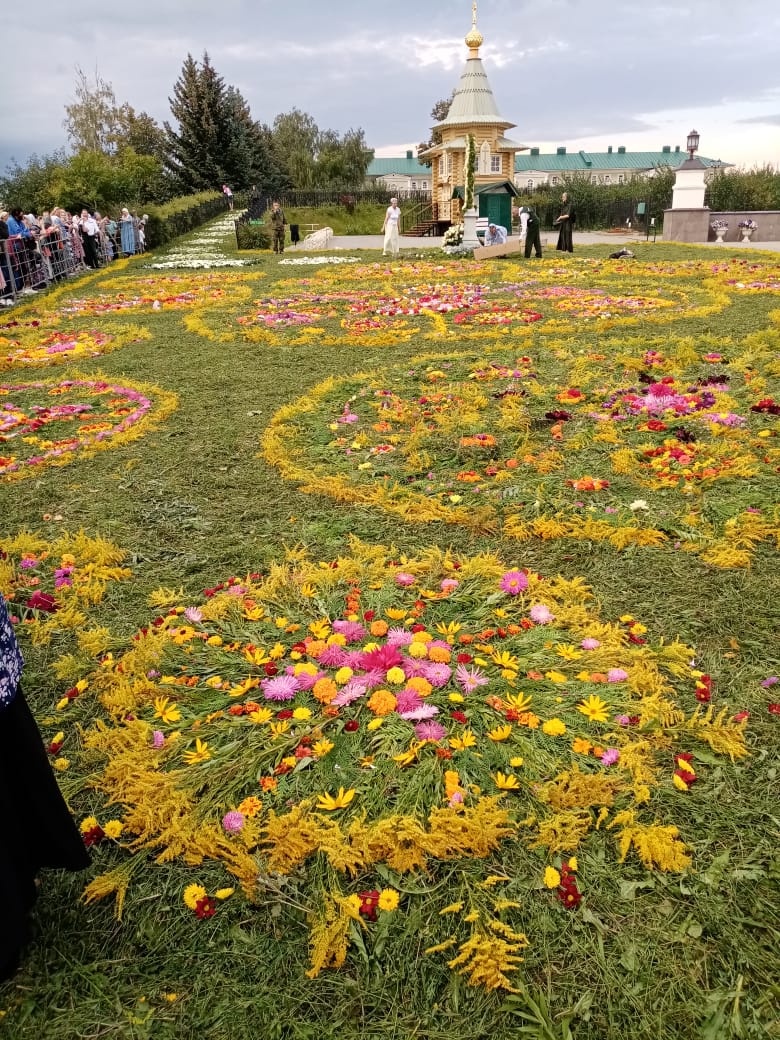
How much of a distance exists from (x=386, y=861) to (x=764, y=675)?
1993 mm

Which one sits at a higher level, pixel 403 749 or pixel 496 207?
pixel 496 207

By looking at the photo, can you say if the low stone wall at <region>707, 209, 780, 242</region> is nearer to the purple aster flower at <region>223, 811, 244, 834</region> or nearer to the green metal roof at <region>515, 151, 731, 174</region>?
the purple aster flower at <region>223, 811, 244, 834</region>

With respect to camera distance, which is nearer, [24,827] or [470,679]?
[24,827]

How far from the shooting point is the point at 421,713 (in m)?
2.94

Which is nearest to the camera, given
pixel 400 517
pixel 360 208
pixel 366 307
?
pixel 400 517

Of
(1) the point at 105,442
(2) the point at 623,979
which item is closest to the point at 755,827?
(2) the point at 623,979

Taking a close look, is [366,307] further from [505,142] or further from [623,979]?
[505,142]

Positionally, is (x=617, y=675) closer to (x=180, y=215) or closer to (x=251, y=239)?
(x=251, y=239)

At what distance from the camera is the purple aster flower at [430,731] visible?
2.83 metres

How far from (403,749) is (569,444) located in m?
3.73

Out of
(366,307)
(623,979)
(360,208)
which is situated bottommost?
(623,979)

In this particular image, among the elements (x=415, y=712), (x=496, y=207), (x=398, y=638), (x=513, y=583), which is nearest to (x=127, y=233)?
(x=496, y=207)

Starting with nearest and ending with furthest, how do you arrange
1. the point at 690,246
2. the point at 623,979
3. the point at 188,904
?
the point at 623,979 < the point at 188,904 < the point at 690,246

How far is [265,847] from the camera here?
2.45 m
